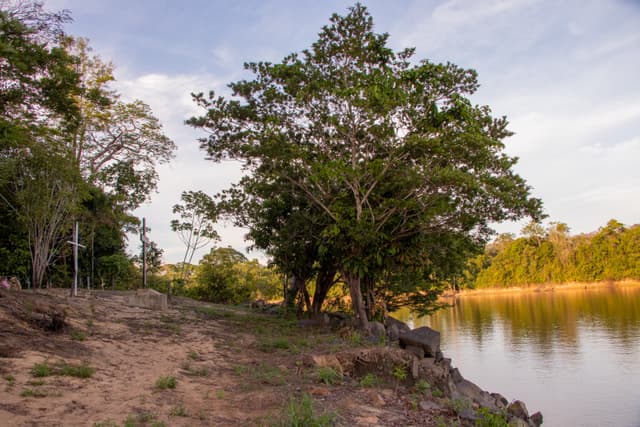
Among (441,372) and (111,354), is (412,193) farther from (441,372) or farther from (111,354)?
(111,354)

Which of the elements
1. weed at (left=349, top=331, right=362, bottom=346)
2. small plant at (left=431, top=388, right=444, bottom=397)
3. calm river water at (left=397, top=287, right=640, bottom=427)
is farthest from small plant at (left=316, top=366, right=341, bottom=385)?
calm river water at (left=397, top=287, right=640, bottom=427)

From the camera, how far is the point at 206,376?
7004mm

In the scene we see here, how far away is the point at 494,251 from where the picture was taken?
61.7 metres

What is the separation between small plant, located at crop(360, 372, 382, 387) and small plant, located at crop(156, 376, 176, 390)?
2.74 meters

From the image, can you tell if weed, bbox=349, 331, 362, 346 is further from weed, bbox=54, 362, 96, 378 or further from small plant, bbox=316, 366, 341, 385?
weed, bbox=54, 362, 96, 378

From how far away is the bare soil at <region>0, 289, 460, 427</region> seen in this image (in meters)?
5.04

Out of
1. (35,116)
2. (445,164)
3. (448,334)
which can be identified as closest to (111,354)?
(35,116)

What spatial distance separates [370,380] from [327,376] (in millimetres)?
707

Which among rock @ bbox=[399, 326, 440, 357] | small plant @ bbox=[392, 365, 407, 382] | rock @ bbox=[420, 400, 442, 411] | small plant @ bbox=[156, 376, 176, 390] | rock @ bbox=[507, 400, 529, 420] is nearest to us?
small plant @ bbox=[156, 376, 176, 390]

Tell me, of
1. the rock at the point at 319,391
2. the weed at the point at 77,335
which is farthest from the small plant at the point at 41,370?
the rock at the point at 319,391

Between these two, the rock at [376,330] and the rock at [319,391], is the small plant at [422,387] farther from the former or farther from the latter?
the rock at [376,330]

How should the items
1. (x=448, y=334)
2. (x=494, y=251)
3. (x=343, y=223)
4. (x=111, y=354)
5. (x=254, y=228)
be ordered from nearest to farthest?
(x=111, y=354) → (x=343, y=223) → (x=254, y=228) → (x=448, y=334) → (x=494, y=251)

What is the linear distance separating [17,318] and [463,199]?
28.6 feet

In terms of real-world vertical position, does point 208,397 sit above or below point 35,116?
below
